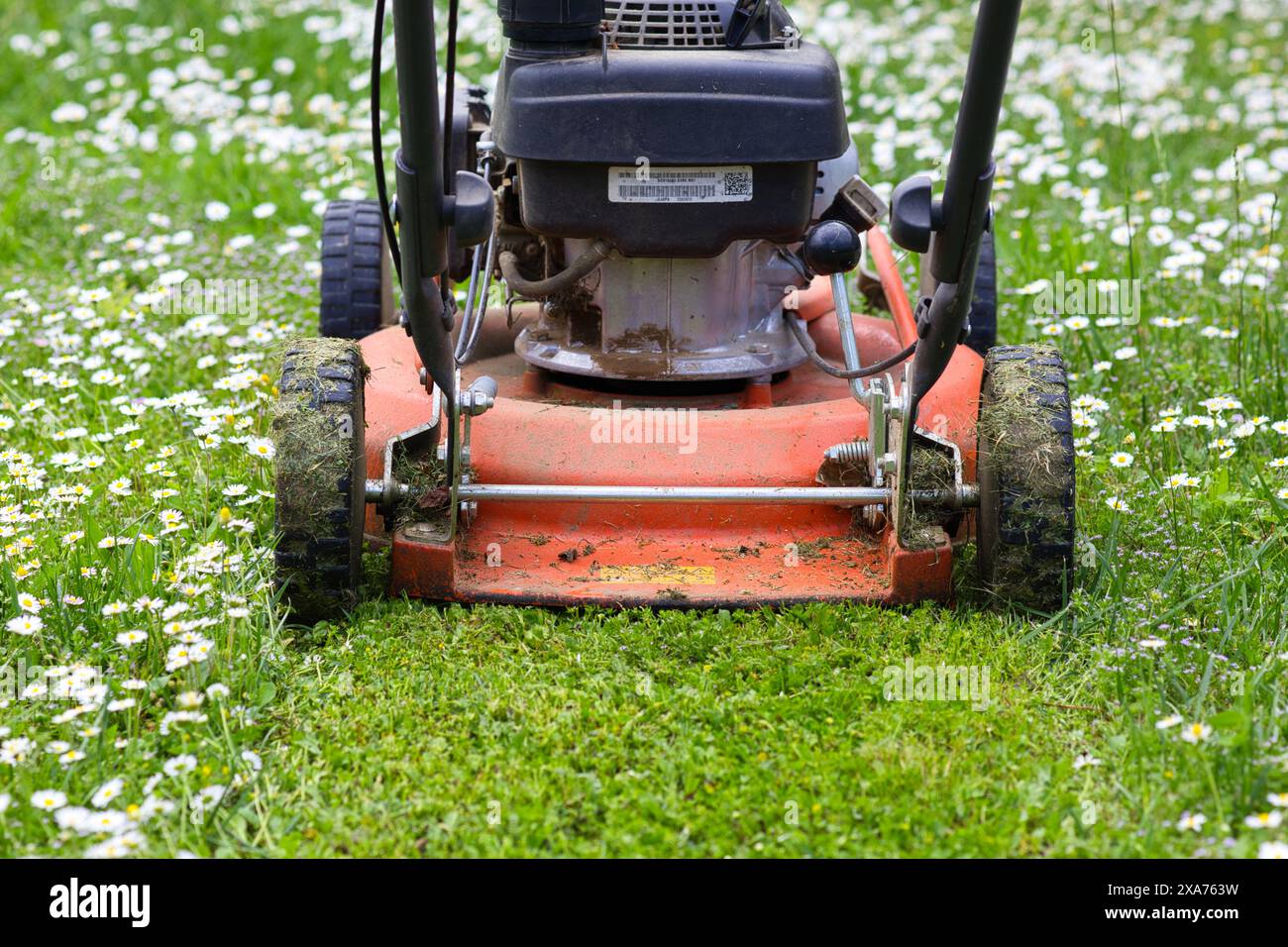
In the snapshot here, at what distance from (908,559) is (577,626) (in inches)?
23.3

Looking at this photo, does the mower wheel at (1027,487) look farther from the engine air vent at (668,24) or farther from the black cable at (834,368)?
the engine air vent at (668,24)

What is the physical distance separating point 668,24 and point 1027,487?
3.65ft

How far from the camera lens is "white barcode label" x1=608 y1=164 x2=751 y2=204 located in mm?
2811

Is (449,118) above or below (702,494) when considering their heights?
above

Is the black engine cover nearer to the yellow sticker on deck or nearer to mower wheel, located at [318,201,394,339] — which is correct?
the yellow sticker on deck

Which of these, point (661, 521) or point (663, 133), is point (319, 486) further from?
point (663, 133)

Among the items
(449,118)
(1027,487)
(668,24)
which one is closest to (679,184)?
(668,24)

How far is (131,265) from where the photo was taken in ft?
15.7

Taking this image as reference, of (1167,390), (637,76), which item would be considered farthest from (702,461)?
(1167,390)

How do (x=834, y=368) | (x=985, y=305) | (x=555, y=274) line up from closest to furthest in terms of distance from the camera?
1. (x=834, y=368)
2. (x=555, y=274)
3. (x=985, y=305)

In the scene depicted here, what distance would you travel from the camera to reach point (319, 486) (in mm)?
2615
